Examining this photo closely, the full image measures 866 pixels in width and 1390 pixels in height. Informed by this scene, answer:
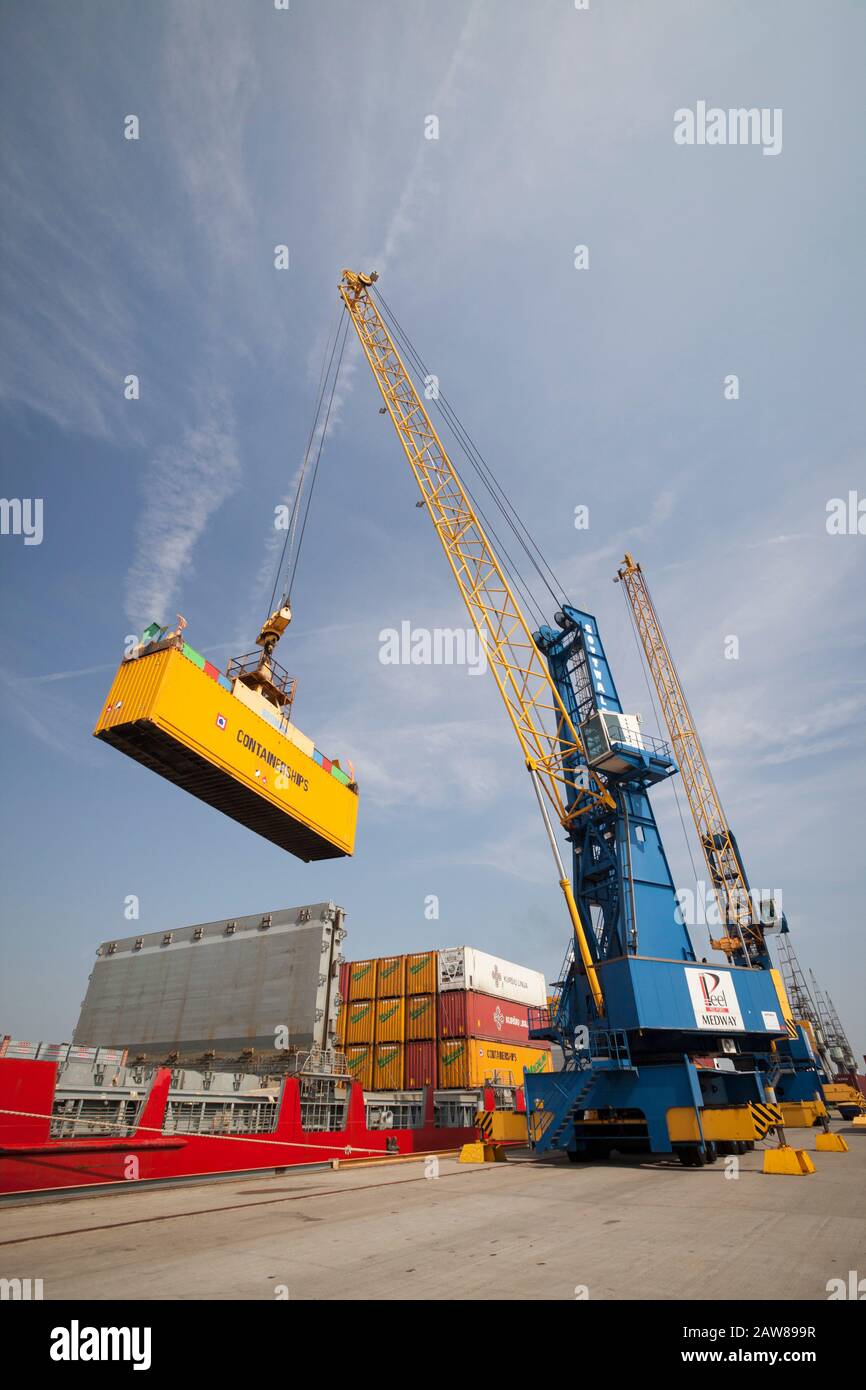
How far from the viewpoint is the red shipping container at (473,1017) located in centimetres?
2530

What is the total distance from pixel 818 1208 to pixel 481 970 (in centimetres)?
2009

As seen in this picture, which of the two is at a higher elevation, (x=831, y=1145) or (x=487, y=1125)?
(x=487, y=1125)

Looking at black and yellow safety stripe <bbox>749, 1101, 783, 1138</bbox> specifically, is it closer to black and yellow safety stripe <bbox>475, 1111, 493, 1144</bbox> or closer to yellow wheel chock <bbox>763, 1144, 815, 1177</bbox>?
yellow wheel chock <bbox>763, 1144, 815, 1177</bbox>

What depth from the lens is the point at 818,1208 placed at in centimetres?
845

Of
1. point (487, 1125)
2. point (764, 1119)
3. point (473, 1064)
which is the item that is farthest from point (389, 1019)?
point (764, 1119)

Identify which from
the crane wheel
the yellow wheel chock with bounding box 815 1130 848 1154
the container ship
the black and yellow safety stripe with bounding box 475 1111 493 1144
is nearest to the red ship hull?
the container ship

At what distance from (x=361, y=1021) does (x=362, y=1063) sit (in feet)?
5.29

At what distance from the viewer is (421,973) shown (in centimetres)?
2745

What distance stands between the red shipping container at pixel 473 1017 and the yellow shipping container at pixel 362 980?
360 centimetres

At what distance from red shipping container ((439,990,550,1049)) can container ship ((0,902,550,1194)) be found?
0.21 feet

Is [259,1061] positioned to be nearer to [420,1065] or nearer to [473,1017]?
[420,1065]
